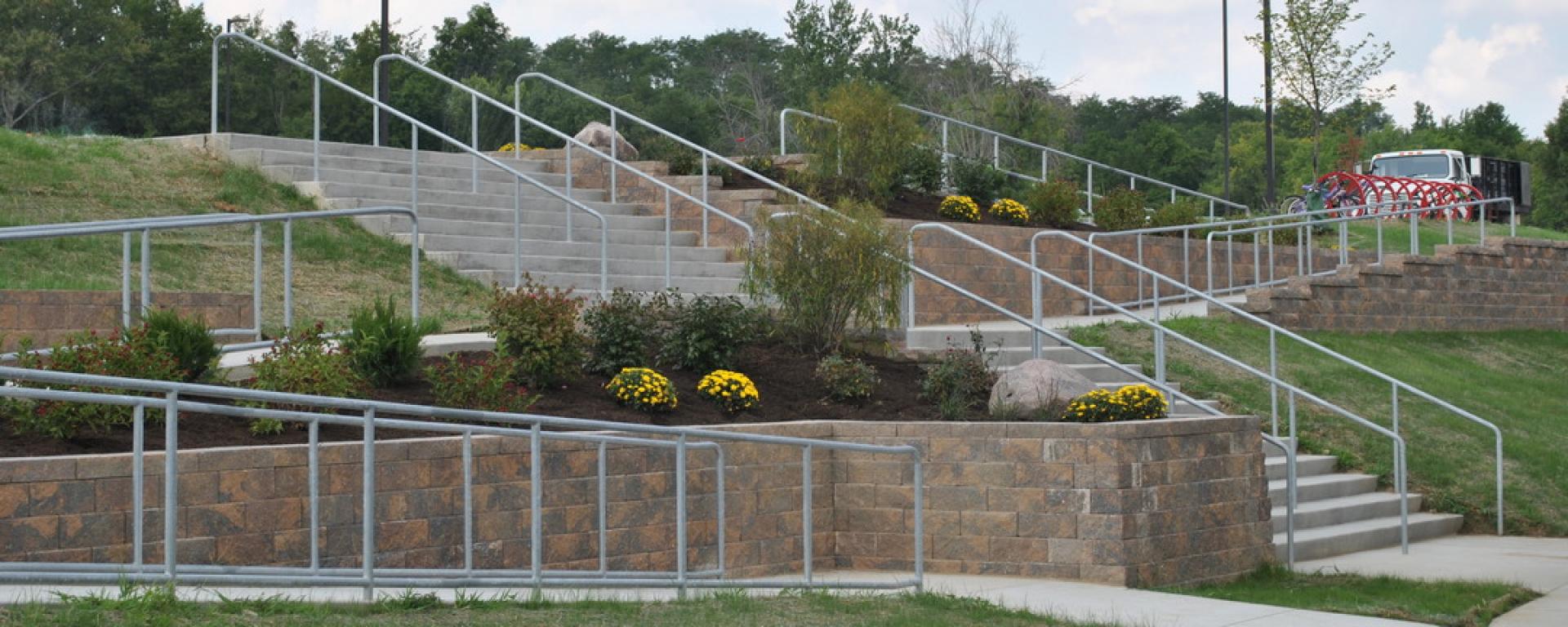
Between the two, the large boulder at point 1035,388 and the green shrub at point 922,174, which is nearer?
the large boulder at point 1035,388

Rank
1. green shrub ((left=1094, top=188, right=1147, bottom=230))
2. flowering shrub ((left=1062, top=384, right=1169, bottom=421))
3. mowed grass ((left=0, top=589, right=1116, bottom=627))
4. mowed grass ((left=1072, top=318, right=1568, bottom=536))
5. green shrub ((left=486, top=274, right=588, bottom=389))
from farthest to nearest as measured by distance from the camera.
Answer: green shrub ((left=1094, top=188, right=1147, bottom=230)) < mowed grass ((left=1072, top=318, right=1568, bottom=536)) < green shrub ((left=486, top=274, right=588, bottom=389)) < flowering shrub ((left=1062, top=384, right=1169, bottom=421)) < mowed grass ((left=0, top=589, right=1116, bottom=627))

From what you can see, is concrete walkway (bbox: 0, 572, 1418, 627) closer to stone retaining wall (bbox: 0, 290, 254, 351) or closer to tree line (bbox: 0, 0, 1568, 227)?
stone retaining wall (bbox: 0, 290, 254, 351)

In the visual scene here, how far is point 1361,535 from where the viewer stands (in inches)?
507

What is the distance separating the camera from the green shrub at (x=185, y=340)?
10055 millimetres

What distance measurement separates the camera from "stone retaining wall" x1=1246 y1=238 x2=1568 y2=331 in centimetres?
1919

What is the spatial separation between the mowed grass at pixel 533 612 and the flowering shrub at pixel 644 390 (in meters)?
2.79

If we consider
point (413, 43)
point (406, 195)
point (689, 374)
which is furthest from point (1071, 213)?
point (413, 43)

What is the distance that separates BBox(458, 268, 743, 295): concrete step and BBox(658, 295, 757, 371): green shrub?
2.51m

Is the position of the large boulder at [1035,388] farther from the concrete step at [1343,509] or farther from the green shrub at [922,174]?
the green shrub at [922,174]

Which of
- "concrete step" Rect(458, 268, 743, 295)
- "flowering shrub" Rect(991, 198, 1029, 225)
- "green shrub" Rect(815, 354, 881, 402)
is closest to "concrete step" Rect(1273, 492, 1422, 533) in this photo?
"green shrub" Rect(815, 354, 881, 402)

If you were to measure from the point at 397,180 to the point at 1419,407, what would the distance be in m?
10.8

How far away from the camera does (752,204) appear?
18.8 meters

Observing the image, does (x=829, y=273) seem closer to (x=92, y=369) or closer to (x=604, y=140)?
(x=92, y=369)

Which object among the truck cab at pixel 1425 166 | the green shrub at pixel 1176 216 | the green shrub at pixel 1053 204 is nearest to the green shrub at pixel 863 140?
the green shrub at pixel 1053 204
